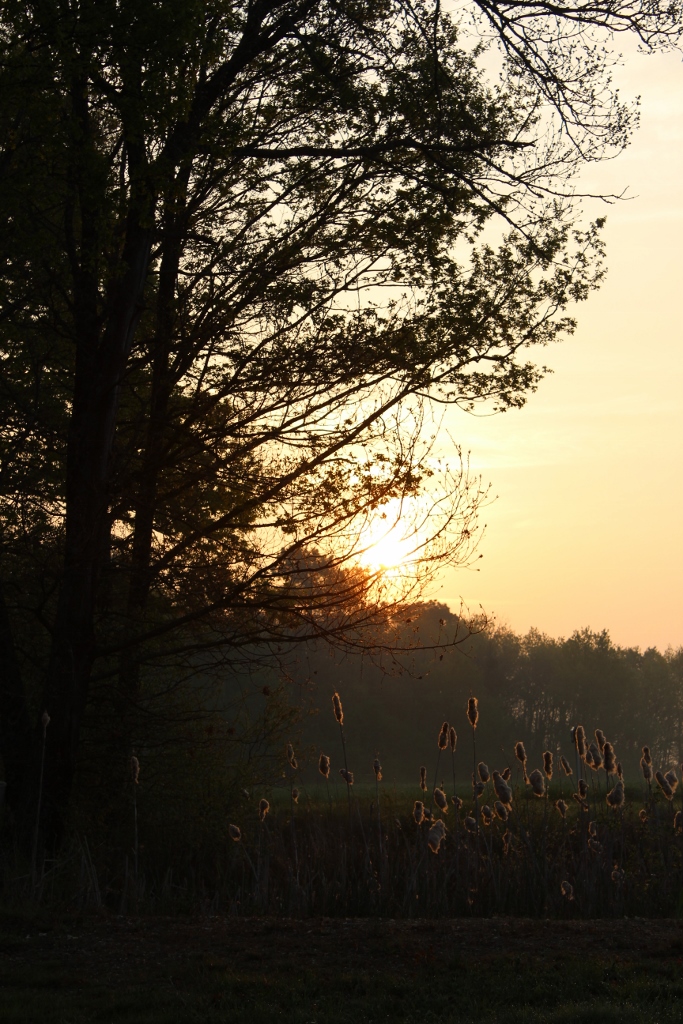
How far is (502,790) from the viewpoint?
909 cm

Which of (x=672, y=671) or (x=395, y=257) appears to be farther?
(x=672, y=671)

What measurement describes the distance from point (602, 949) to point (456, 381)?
20.9 ft

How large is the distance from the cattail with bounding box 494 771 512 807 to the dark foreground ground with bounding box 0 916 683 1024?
1.68 meters

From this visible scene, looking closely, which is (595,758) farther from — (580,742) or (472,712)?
(472,712)

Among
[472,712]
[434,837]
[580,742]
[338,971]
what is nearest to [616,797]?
[580,742]

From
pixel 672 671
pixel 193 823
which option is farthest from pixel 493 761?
pixel 193 823

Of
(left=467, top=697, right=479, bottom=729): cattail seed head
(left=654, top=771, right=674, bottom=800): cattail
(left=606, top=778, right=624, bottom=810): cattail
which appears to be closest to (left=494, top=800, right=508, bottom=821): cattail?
(left=467, top=697, right=479, bottom=729): cattail seed head

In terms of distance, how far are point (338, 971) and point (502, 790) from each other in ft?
10.6

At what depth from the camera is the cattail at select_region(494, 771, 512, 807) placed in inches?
356

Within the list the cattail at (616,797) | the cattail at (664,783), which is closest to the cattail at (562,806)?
the cattail at (616,797)

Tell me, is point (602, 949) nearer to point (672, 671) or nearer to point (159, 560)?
point (159, 560)

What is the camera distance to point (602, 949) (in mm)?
6629

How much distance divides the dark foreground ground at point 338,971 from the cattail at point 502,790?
5.50 ft

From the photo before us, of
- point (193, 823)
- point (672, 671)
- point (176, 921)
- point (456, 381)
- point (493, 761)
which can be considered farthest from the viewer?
point (672, 671)
